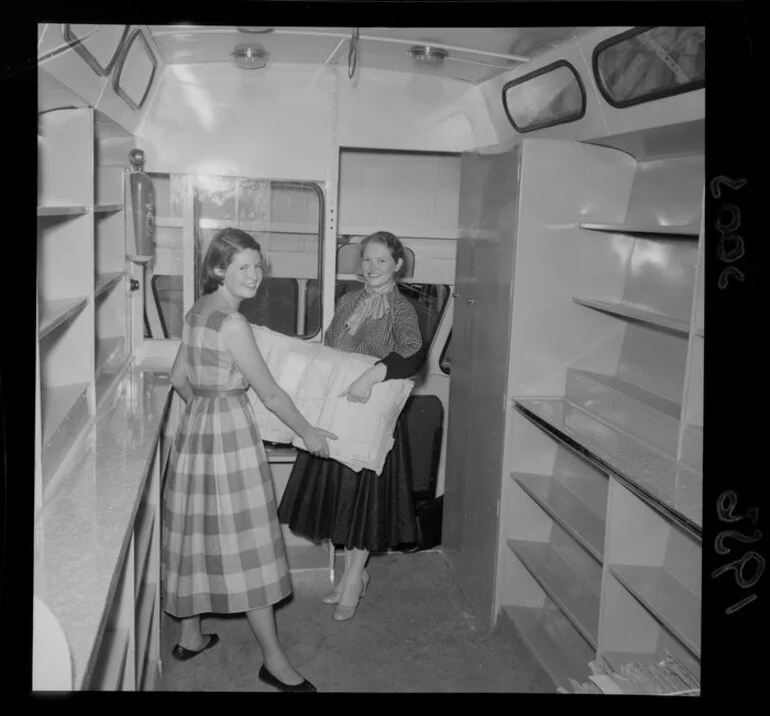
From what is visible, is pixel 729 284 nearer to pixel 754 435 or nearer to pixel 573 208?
pixel 754 435

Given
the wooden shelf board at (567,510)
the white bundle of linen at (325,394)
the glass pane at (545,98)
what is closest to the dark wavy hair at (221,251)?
the white bundle of linen at (325,394)

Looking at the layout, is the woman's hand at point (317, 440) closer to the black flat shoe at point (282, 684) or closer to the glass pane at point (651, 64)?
the black flat shoe at point (282, 684)

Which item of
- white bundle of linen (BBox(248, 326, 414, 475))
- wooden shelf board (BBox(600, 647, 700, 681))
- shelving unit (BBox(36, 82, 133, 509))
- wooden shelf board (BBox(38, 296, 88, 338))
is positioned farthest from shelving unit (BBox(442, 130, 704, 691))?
wooden shelf board (BBox(38, 296, 88, 338))

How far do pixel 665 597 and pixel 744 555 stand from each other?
19.1 inches

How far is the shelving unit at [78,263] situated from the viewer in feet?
6.91

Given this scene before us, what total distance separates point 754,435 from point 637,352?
86cm

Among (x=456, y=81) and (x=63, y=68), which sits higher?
(x=456, y=81)

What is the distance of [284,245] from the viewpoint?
2.17m

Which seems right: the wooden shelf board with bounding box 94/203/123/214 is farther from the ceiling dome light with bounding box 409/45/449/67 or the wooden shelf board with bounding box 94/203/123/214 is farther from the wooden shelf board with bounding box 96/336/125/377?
the ceiling dome light with bounding box 409/45/449/67

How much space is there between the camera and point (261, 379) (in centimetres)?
210

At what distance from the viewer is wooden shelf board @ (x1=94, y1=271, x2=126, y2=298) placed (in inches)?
86.8

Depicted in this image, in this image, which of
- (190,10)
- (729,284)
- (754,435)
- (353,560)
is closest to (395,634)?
(353,560)

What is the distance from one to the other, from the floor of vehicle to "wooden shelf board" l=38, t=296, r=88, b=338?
841mm

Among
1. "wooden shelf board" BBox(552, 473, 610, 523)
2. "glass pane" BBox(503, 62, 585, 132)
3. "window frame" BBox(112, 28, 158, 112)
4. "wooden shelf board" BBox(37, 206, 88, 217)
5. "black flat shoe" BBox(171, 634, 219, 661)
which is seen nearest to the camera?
"wooden shelf board" BBox(37, 206, 88, 217)
